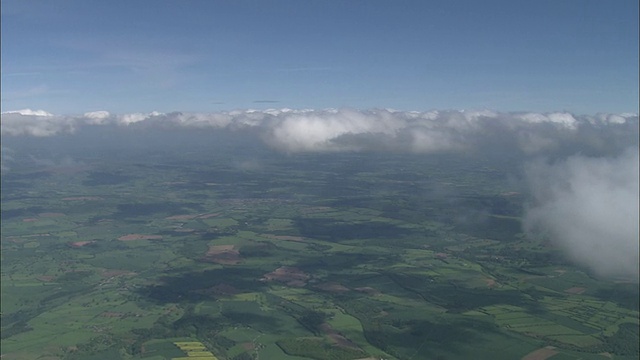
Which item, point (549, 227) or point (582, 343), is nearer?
Result: point (582, 343)

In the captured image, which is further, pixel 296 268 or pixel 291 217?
pixel 291 217

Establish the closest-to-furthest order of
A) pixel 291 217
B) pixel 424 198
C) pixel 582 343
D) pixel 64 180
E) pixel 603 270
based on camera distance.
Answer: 1. pixel 582 343
2. pixel 603 270
3. pixel 291 217
4. pixel 424 198
5. pixel 64 180

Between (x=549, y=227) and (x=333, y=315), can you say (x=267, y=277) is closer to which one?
(x=333, y=315)

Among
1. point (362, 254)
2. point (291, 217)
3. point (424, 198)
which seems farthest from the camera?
point (424, 198)

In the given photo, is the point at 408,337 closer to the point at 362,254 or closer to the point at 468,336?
the point at 468,336

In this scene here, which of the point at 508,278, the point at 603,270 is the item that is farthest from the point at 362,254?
the point at 603,270

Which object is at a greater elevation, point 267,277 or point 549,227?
point 549,227

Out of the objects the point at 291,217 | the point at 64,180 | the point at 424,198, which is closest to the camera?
the point at 291,217

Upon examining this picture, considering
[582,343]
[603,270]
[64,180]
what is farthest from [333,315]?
[64,180]

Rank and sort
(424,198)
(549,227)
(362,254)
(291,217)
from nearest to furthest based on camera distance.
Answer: (362,254), (549,227), (291,217), (424,198)
